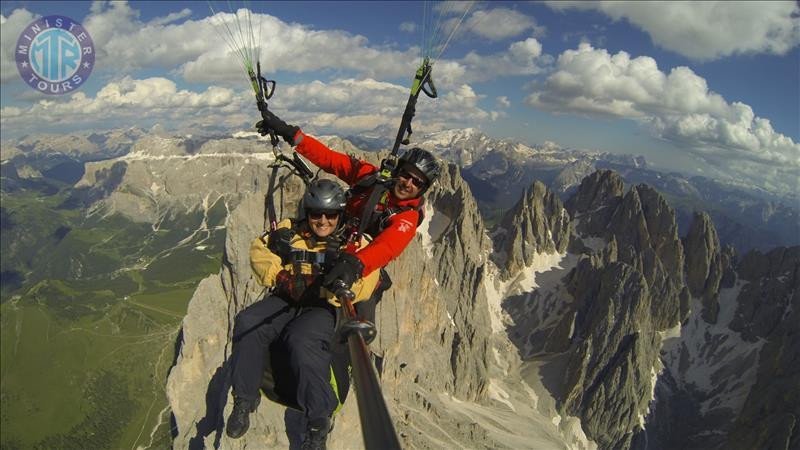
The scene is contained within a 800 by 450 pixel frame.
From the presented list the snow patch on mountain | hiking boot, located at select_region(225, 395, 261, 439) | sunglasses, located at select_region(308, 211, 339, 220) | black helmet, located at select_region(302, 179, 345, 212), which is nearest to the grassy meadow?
hiking boot, located at select_region(225, 395, 261, 439)

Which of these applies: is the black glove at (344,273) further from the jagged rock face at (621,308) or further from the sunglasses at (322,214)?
the jagged rock face at (621,308)

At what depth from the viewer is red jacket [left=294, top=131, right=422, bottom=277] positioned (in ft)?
26.9

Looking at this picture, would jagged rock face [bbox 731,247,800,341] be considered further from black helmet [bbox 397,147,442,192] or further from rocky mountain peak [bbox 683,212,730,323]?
black helmet [bbox 397,147,442,192]

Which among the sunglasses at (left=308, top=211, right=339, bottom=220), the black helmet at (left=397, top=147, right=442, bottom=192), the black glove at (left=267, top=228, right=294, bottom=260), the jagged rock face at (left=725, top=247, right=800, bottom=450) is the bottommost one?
the jagged rock face at (left=725, top=247, right=800, bottom=450)

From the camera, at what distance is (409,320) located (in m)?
63.6

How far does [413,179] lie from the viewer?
1072 centimetres

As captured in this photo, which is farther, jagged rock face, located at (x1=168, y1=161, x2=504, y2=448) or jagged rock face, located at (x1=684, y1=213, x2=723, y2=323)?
jagged rock face, located at (x1=684, y1=213, x2=723, y2=323)

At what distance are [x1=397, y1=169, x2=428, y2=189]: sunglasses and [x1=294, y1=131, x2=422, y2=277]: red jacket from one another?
0.40 meters

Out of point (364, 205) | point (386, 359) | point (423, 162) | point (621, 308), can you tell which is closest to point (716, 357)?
point (621, 308)

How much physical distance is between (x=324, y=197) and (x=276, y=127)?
460 cm

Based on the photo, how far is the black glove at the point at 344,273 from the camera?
22.6ft

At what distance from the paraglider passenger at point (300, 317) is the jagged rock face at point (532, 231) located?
436 ft

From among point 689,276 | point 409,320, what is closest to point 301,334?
point 409,320

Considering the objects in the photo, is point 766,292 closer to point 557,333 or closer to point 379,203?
point 557,333
